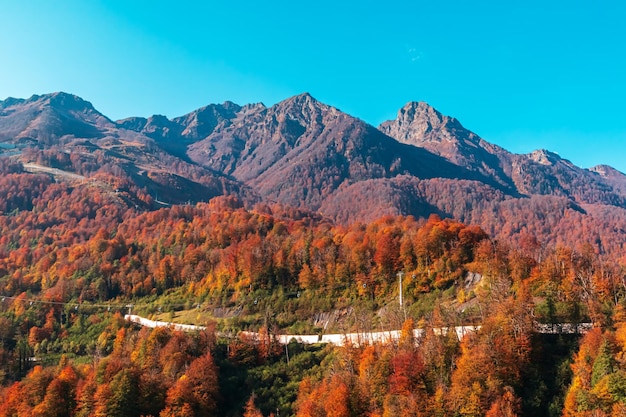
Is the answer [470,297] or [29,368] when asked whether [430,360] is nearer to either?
[470,297]

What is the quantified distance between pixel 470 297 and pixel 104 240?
88.1 metres

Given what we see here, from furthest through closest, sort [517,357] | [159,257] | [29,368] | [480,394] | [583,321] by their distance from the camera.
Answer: [159,257] → [29,368] → [583,321] → [517,357] → [480,394]

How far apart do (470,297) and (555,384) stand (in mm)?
17641

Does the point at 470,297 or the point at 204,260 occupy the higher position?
the point at 204,260

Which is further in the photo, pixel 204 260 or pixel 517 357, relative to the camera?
pixel 204 260

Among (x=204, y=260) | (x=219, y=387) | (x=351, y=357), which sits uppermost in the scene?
(x=204, y=260)

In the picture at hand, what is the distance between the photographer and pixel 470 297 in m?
63.7

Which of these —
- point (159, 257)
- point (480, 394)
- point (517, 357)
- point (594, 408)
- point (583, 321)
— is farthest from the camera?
point (159, 257)

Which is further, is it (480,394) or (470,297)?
(470,297)

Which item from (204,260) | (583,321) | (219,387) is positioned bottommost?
(219,387)

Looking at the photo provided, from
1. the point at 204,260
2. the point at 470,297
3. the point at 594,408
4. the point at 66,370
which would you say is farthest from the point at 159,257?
the point at 594,408

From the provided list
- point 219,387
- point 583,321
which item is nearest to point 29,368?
point 219,387

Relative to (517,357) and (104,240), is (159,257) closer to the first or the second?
(104,240)

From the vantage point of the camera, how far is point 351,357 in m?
56.1
